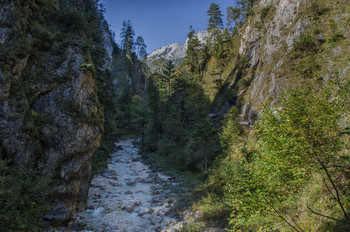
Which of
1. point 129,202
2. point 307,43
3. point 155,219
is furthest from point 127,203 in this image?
point 307,43

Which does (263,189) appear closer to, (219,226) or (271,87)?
(219,226)

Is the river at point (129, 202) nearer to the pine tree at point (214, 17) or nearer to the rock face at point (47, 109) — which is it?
the rock face at point (47, 109)

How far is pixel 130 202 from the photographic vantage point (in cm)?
1587

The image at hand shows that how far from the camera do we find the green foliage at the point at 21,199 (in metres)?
8.55

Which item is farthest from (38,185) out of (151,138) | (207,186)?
(151,138)

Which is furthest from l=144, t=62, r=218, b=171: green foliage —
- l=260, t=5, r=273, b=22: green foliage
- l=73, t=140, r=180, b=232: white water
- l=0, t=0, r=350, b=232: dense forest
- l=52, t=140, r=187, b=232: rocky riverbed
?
l=260, t=5, r=273, b=22: green foliage

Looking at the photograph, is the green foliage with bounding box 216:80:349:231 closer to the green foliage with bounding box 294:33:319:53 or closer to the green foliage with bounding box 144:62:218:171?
the green foliage with bounding box 144:62:218:171

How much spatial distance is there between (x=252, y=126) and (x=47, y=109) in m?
13.2

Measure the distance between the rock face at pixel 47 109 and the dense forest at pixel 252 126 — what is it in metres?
0.09

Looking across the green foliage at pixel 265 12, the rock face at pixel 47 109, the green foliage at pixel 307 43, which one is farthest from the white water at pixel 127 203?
the green foliage at pixel 265 12

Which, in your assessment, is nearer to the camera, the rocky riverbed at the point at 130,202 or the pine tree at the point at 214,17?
the rocky riverbed at the point at 130,202

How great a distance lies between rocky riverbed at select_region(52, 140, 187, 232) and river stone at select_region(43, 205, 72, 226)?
0.59 m

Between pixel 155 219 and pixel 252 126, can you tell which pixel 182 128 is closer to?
pixel 155 219

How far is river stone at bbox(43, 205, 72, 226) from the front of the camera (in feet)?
36.4
